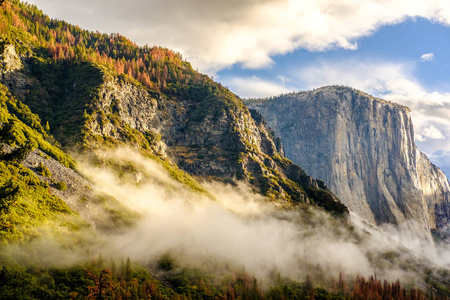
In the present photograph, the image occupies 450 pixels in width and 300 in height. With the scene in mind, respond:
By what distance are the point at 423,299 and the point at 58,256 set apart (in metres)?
200

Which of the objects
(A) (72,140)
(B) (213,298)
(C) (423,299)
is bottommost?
(C) (423,299)

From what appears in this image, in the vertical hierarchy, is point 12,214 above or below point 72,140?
below

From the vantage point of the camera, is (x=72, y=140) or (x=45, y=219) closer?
(x=45, y=219)

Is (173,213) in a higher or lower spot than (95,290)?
higher

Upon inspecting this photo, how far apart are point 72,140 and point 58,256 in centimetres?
10301

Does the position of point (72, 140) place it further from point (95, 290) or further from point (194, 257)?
point (95, 290)

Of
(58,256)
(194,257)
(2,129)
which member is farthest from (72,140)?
(2,129)

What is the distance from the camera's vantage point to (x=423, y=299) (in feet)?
653

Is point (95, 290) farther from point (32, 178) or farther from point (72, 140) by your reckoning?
point (72, 140)

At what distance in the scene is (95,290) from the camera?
3533 inches

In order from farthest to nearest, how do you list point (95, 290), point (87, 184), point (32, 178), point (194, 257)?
1. point (194, 257)
2. point (87, 184)
3. point (32, 178)
4. point (95, 290)

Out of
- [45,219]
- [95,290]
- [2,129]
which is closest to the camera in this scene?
[2,129]

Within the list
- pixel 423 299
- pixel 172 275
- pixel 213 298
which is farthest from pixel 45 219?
pixel 423 299

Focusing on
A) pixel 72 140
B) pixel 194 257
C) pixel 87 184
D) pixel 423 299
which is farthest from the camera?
pixel 423 299
